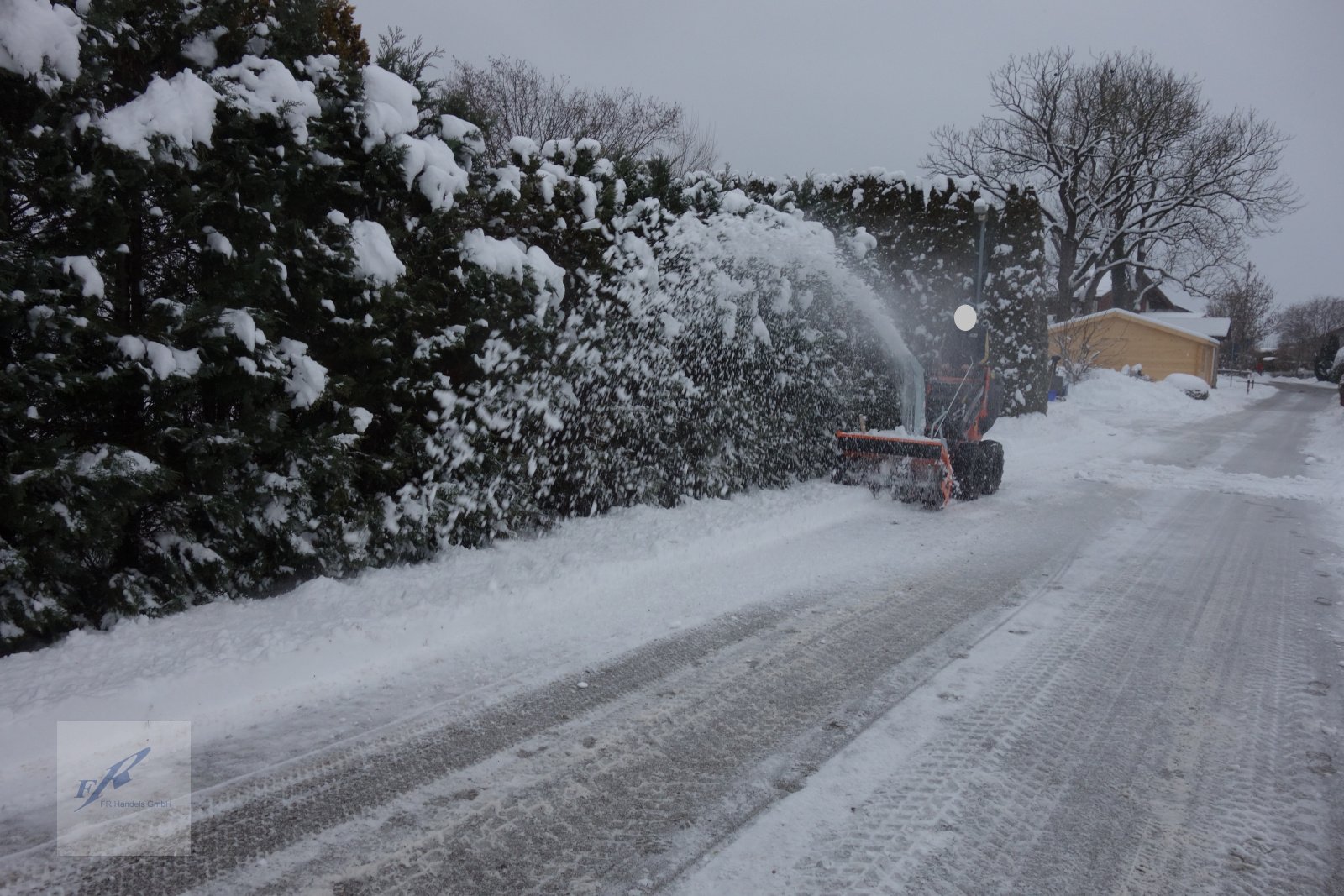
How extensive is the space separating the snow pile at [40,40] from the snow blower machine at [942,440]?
21.6 ft

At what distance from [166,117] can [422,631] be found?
2.60 meters

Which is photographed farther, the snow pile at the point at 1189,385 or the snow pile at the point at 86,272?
the snow pile at the point at 1189,385

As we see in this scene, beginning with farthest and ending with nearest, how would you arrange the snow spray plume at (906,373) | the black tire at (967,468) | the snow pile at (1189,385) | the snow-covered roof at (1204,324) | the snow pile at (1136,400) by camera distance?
the snow-covered roof at (1204,324), the snow pile at (1189,385), the snow pile at (1136,400), the black tire at (967,468), the snow spray plume at (906,373)

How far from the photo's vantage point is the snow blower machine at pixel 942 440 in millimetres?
7797

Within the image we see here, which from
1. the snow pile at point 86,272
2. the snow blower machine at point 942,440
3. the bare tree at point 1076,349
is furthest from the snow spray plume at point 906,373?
the bare tree at point 1076,349

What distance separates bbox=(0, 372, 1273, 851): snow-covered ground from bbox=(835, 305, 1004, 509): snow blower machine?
791 mm

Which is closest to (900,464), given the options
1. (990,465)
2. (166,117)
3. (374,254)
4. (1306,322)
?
(990,465)

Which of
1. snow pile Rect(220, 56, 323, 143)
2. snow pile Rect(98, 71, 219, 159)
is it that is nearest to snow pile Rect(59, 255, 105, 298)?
snow pile Rect(98, 71, 219, 159)

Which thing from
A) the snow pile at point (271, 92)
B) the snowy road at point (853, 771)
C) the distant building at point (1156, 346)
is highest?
the distant building at point (1156, 346)

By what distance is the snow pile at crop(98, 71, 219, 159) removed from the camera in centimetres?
334

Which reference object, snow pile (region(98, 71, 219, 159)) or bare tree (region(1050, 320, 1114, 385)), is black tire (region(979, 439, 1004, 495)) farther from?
bare tree (region(1050, 320, 1114, 385))

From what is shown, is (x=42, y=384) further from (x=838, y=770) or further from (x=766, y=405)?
(x=766, y=405)

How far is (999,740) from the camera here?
327 cm

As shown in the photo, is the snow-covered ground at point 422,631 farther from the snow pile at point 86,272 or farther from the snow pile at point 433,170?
the snow pile at point 433,170
